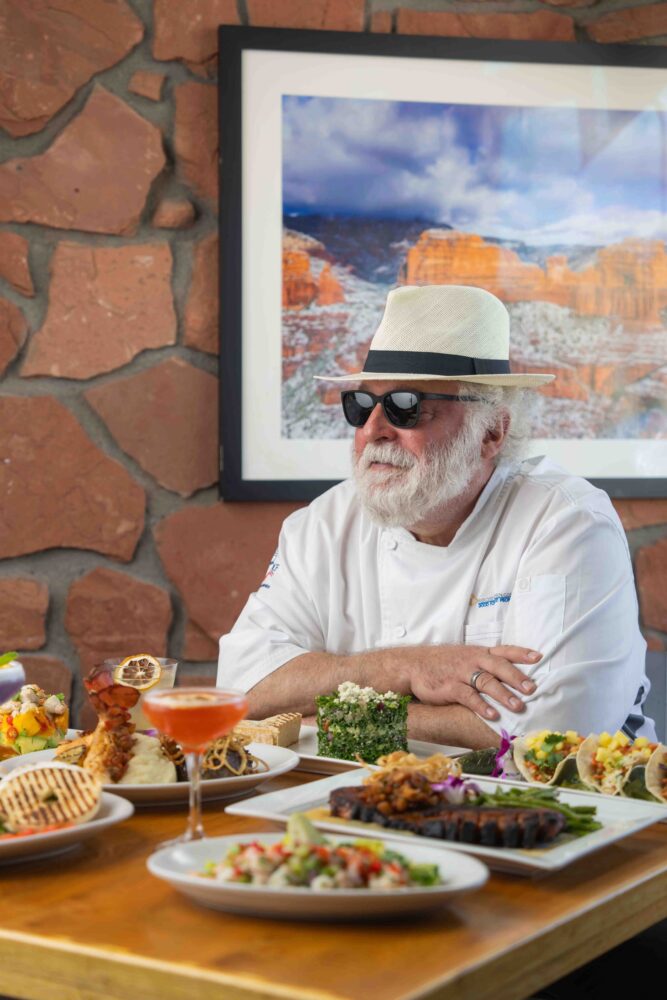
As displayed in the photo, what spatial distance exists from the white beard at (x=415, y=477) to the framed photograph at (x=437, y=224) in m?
0.64

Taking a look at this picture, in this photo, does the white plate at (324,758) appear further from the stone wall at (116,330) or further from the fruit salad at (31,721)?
the stone wall at (116,330)

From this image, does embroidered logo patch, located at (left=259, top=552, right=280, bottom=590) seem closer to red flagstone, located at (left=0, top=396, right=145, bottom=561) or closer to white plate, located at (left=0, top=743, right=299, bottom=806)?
red flagstone, located at (left=0, top=396, right=145, bottom=561)

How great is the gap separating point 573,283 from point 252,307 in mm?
836

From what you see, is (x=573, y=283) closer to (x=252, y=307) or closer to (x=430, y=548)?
(x=252, y=307)

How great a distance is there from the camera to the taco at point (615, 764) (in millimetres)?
1560

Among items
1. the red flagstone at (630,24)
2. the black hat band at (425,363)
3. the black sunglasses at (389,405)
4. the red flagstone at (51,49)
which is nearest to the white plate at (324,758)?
the black sunglasses at (389,405)

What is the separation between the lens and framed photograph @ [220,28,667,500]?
3172mm

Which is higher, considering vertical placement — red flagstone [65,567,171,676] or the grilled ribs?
red flagstone [65,567,171,676]

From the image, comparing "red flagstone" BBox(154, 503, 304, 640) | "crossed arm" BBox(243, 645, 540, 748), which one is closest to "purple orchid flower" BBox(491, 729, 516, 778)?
"crossed arm" BBox(243, 645, 540, 748)

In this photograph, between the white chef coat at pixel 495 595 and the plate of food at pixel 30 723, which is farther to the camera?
the white chef coat at pixel 495 595

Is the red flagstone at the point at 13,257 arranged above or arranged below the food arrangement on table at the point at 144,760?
above

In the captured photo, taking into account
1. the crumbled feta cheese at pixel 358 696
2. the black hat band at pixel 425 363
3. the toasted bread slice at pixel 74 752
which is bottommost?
the toasted bread slice at pixel 74 752

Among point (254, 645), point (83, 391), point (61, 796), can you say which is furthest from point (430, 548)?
point (61, 796)

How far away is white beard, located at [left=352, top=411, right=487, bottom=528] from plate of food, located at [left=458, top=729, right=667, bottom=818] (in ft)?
2.82
